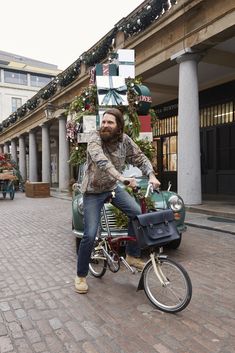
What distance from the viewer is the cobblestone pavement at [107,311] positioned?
279 cm

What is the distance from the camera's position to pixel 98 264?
442 centimetres

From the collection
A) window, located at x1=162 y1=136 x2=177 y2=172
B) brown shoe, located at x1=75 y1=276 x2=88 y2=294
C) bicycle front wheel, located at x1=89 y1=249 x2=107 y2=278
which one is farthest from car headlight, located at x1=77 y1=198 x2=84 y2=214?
window, located at x1=162 y1=136 x2=177 y2=172

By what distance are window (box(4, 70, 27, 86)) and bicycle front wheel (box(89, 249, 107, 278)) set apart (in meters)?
60.6

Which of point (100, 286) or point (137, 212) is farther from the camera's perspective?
point (100, 286)

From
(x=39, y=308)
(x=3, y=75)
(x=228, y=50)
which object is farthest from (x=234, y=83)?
(x=3, y=75)

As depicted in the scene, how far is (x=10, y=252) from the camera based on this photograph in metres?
6.02

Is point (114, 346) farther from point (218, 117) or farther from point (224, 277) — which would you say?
point (218, 117)

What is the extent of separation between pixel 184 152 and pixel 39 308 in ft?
→ 23.3

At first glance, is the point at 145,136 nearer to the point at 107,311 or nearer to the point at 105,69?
the point at 105,69

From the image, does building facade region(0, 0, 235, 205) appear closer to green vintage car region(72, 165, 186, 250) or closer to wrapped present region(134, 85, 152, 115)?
wrapped present region(134, 85, 152, 115)

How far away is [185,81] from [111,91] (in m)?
3.87

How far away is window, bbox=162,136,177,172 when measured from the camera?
53.7 feet

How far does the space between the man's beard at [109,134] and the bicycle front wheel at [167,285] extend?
4.43 ft

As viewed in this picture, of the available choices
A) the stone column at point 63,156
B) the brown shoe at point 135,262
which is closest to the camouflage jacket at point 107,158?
the brown shoe at point 135,262
